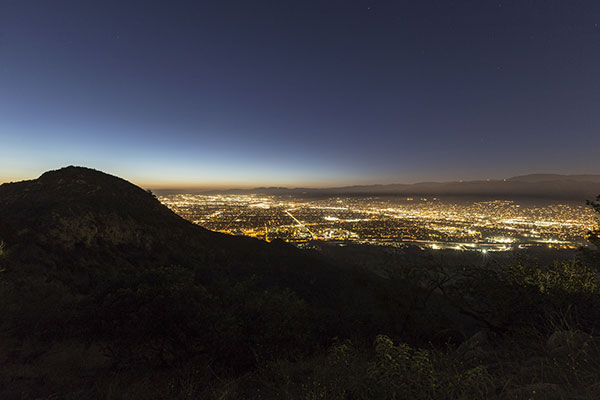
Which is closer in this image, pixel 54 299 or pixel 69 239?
pixel 54 299

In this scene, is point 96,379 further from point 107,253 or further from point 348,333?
point 107,253

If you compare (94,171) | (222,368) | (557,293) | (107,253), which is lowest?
(107,253)

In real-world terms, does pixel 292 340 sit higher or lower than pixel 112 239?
higher

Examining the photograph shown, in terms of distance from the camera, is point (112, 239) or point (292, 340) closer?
point (292, 340)

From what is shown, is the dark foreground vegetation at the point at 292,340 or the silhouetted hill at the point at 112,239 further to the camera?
the silhouetted hill at the point at 112,239

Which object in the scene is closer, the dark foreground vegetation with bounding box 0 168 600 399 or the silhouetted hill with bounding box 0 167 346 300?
the dark foreground vegetation with bounding box 0 168 600 399

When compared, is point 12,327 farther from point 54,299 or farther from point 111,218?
point 111,218

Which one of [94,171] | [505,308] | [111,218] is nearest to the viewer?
[505,308]

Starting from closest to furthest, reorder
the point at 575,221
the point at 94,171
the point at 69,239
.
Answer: the point at 69,239, the point at 94,171, the point at 575,221

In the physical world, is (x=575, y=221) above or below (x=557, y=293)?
below

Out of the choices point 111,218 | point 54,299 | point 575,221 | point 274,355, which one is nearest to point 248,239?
point 111,218
